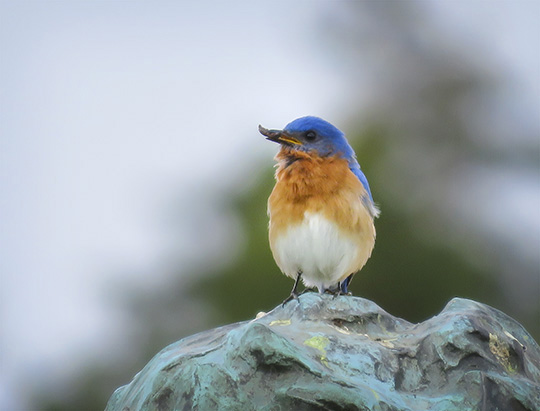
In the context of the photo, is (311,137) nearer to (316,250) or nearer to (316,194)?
(316,194)

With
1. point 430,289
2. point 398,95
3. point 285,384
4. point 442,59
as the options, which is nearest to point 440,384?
point 285,384

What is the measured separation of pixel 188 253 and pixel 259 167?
115 cm

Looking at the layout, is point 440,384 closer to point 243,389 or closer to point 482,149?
point 243,389

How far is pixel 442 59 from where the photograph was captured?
1363cm

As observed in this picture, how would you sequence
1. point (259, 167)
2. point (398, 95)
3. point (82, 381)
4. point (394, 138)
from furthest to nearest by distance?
point (398, 95) → point (394, 138) → point (259, 167) → point (82, 381)

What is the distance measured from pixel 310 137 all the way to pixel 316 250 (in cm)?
81

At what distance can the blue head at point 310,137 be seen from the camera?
7.00 m

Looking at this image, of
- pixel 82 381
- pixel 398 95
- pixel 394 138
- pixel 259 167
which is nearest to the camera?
pixel 82 381

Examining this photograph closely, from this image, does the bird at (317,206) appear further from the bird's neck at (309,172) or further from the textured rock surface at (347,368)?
the textured rock surface at (347,368)

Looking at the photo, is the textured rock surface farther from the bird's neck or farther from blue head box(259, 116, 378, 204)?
blue head box(259, 116, 378, 204)

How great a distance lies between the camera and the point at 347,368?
4164mm

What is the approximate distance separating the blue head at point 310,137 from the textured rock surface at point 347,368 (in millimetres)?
2559

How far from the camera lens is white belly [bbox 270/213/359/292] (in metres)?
6.79

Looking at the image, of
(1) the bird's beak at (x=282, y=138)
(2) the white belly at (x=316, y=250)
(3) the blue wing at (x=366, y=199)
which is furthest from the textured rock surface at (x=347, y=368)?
(3) the blue wing at (x=366, y=199)
